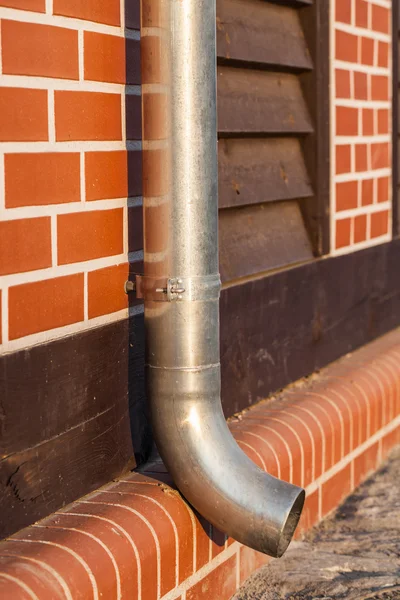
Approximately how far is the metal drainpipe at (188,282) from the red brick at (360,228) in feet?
5.78

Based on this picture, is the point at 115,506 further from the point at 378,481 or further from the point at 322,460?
the point at 378,481

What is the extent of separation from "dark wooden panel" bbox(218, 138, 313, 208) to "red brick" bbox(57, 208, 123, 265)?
0.66 metres

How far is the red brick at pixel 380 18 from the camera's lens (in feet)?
Answer: 13.6

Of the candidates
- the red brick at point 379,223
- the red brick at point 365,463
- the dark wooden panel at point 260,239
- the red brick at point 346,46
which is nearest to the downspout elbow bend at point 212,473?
the dark wooden panel at point 260,239

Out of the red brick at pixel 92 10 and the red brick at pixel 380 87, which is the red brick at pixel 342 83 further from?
the red brick at pixel 92 10

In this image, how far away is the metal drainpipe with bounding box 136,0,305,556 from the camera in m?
2.34

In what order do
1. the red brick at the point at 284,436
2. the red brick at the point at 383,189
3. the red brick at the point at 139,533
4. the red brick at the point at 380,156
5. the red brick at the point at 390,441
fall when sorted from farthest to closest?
the red brick at the point at 383,189, the red brick at the point at 380,156, the red brick at the point at 390,441, the red brick at the point at 284,436, the red brick at the point at 139,533

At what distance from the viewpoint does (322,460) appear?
334 centimetres

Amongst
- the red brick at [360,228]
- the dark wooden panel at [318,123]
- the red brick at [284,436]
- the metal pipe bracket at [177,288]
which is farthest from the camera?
the red brick at [360,228]

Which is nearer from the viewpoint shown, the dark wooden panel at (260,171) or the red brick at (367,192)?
the dark wooden panel at (260,171)

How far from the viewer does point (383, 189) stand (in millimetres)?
4395

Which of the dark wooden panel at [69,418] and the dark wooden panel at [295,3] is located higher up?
the dark wooden panel at [295,3]

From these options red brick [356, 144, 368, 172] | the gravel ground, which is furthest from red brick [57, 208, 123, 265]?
red brick [356, 144, 368, 172]

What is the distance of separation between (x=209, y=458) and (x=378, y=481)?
4.99 feet
